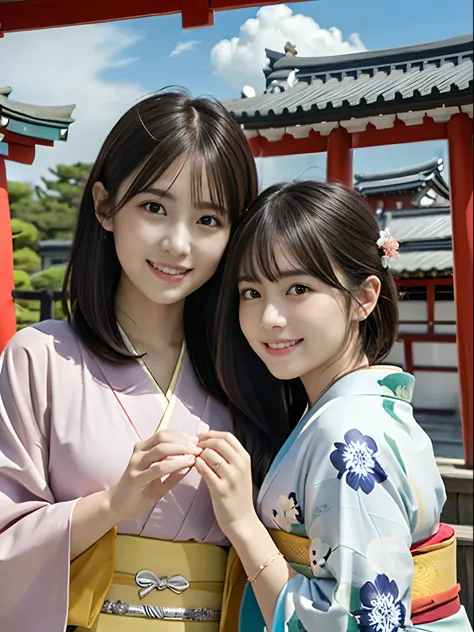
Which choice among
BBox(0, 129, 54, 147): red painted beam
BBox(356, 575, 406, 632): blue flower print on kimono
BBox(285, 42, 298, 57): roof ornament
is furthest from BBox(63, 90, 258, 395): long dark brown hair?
BBox(285, 42, 298, 57): roof ornament

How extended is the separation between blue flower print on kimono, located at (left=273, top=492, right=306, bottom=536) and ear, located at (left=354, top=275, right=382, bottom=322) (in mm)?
446


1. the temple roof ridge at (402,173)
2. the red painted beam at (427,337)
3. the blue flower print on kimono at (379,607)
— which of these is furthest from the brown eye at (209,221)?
the temple roof ridge at (402,173)

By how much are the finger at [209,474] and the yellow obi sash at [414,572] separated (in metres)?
0.21

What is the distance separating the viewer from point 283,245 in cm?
157

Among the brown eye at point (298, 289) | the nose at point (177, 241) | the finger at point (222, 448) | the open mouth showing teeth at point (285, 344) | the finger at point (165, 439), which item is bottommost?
the finger at point (222, 448)

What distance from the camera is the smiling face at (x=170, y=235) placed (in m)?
1.64

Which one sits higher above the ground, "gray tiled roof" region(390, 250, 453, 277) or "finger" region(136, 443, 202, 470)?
"gray tiled roof" region(390, 250, 453, 277)

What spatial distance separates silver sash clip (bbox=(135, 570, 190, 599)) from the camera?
5.30ft

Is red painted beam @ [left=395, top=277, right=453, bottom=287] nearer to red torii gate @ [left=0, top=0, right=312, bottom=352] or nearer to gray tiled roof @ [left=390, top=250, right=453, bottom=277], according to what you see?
gray tiled roof @ [left=390, top=250, right=453, bottom=277]

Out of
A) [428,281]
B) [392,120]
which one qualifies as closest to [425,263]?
[428,281]

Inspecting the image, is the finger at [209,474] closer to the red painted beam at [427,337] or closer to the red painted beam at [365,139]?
the red painted beam at [365,139]

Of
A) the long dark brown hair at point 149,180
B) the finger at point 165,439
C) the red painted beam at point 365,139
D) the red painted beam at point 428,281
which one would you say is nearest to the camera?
the finger at point 165,439

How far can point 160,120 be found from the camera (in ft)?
5.52

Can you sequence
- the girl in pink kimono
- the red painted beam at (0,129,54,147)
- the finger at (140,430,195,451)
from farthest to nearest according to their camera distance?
1. the red painted beam at (0,129,54,147)
2. the girl in pink kimono
3. the finger at (140,430,195,451)
